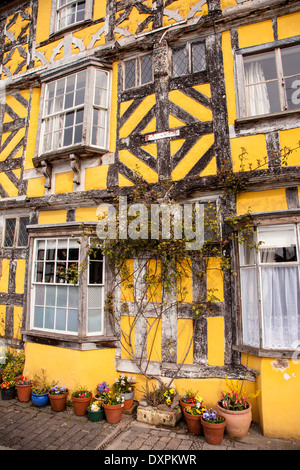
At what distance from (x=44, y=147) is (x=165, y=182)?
328cm

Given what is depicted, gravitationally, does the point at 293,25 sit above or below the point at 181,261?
above

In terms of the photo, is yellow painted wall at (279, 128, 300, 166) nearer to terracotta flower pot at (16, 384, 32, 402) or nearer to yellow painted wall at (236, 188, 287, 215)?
yellow painted wall at (236, 188, 287, 215)

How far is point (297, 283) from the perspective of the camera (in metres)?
4.56

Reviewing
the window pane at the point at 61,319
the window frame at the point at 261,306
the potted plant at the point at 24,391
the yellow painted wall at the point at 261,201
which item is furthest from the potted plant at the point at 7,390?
the yellow painted wall at the point at 261,201

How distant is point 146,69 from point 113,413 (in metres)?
6.69

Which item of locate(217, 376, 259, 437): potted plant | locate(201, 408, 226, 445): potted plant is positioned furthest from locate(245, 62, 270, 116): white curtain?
locate(201, 408, 226, 445): potted plant

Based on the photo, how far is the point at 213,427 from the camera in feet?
13.5

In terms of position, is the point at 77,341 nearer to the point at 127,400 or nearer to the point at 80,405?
the point at 80,405

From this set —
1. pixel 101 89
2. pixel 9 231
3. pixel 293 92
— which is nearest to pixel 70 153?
pixel 101 89
